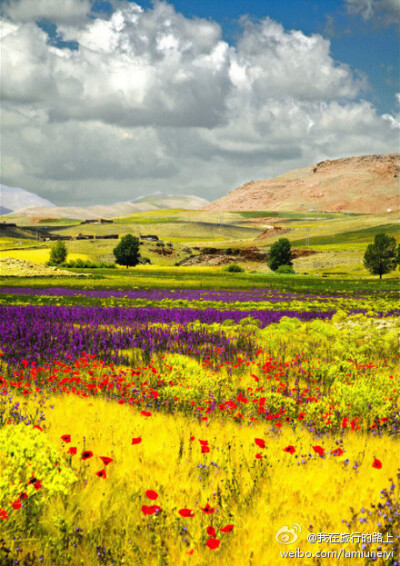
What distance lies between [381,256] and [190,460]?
91200 mm

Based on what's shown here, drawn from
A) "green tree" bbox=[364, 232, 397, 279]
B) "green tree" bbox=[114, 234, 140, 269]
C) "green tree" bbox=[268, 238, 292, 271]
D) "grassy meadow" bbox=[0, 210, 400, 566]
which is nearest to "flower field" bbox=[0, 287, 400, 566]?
"grassy meadow" bbox=[0, 210, 400, 566]

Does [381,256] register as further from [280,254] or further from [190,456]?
[190,456]

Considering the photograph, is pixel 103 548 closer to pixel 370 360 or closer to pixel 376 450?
pixel 376 450

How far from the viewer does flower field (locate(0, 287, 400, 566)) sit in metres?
3.22

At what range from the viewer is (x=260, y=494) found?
399 centimetres

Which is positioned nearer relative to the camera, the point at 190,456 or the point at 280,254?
the point at 190,456

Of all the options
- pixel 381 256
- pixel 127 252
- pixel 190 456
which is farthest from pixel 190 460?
pixel 127 252

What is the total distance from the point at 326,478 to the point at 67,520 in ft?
8.44

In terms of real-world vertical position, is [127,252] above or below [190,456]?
above

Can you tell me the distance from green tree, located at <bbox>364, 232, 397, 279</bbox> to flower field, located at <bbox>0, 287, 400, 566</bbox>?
84.0 meters

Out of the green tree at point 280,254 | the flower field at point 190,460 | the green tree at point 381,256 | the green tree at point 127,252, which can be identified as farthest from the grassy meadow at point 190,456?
the green tree at point 127,252

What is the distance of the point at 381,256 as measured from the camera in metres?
86.9

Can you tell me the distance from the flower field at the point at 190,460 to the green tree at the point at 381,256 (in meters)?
84.0

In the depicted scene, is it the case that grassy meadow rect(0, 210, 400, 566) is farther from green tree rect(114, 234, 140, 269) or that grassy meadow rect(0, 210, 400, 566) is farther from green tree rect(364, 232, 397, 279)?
green tree rect(114, 234, 140, 269)
